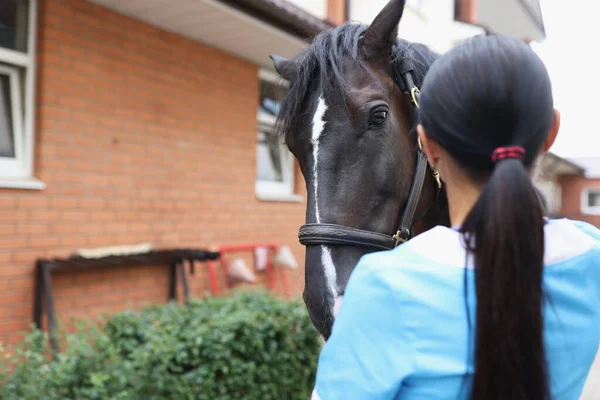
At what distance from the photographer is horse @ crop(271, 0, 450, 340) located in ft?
6.93

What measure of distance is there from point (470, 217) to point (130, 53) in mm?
5021

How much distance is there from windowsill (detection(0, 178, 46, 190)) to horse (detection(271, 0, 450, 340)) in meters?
2.74

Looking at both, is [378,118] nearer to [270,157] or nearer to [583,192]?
[270,157]

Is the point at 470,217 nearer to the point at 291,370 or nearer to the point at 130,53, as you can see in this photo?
the point at 291,370

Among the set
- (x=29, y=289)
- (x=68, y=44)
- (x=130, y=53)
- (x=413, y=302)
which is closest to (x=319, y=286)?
(x=413, y=302)

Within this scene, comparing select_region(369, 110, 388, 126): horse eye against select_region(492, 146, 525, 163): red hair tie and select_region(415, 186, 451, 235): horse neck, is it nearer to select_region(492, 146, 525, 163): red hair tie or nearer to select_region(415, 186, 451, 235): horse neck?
select_region(415, 186, 451, 235): horse neck

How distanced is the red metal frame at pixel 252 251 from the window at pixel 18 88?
2.42 meters

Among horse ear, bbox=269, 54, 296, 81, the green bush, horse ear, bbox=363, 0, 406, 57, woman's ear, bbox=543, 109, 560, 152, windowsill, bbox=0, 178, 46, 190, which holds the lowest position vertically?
the green bush

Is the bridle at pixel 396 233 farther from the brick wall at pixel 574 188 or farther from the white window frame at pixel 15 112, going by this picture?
the brick wall at pixel 574 188

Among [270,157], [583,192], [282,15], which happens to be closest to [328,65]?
Result: [282,15]

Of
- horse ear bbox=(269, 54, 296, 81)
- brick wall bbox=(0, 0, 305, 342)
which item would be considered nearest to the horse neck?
horse ear bbox=(269, 54, 296, 81)

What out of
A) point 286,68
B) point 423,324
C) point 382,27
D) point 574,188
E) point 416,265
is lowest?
point 423,324

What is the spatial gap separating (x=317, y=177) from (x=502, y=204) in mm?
1288

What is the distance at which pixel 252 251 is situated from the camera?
7.18 m
